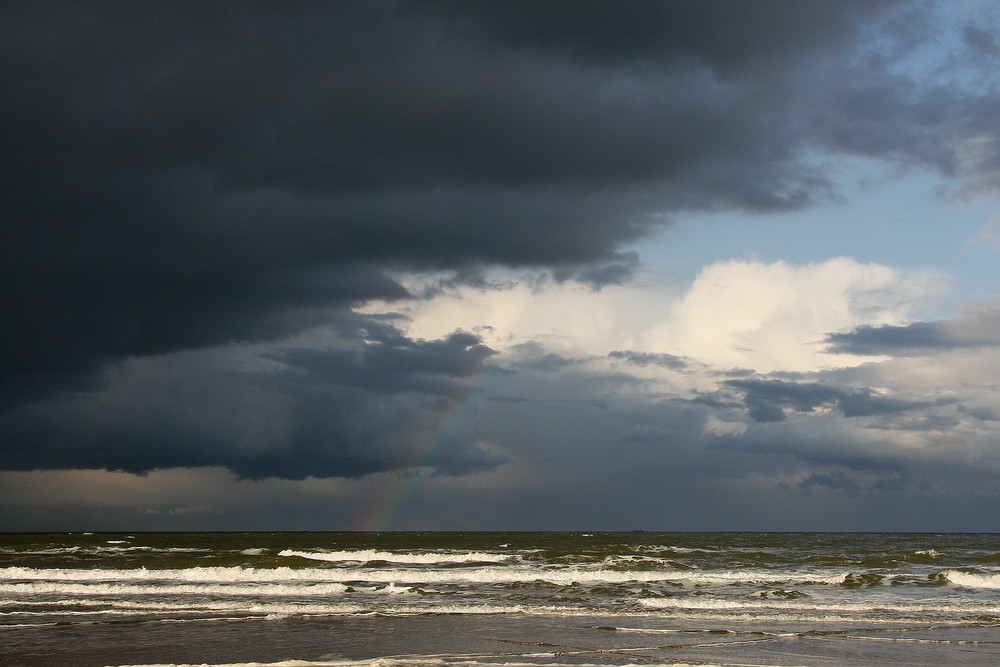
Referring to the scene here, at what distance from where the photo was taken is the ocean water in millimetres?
18125

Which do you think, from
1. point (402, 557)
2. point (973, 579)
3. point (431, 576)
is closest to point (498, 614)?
point (431, 576)

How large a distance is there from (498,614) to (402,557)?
29296mm

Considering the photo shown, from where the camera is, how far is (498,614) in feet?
81.7

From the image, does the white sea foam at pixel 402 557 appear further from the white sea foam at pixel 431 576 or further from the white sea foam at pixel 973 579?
the white sea foam at pixel 973 579

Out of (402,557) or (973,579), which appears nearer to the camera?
(973,579)

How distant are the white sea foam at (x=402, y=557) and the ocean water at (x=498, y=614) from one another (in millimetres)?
4169

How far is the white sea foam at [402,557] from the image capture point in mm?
49281

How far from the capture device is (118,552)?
56625 millimetres

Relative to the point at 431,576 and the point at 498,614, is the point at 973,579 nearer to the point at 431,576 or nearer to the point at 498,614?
the point at 431,576

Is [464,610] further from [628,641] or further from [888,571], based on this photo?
[888,571]

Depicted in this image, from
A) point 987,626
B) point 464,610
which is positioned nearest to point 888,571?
point 987,626

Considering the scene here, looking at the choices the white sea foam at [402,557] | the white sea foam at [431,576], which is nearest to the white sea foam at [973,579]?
the white sea foam at [431,576]

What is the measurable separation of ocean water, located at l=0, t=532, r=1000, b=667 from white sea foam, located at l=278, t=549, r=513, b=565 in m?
4.17

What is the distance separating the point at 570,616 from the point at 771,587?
493 inches
